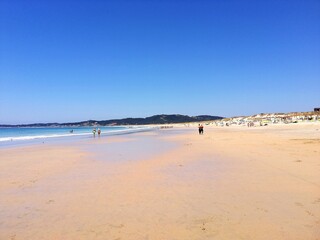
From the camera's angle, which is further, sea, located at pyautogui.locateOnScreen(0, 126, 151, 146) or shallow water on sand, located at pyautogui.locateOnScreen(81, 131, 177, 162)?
sea, located at pyautogui.locateOnScreen(0, 126, 151, 146)

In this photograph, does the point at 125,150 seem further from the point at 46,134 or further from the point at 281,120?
the point at 281,120

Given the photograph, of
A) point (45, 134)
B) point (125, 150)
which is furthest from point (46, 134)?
point (125, 150)

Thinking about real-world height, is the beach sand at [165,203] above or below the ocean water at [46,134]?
below

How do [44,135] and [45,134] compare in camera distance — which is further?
[45,134]

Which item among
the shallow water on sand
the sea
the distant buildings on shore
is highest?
the distant buildings on shore

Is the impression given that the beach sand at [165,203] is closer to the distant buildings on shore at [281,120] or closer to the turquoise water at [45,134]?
the turquoise water at [45,134]

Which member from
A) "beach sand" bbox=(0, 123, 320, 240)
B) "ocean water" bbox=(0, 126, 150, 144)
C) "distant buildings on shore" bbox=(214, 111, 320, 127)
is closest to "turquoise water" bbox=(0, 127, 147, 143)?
"ocean water" bbox=(0, 126, 150, 144)

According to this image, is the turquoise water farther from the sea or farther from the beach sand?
the beach sand

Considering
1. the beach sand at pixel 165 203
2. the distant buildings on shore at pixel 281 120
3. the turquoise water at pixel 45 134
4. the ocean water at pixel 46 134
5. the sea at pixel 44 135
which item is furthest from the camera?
the distant buildings on shore at pixel 281 120

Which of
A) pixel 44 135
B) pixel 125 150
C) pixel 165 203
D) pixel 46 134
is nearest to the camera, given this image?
pixel 165 203

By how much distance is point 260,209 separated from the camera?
5.64 metres

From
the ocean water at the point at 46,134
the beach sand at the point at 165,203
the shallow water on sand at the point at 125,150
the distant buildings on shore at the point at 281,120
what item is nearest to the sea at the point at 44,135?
the ocean water at the point at 46,134

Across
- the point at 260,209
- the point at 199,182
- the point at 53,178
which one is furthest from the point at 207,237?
the point at 53,178

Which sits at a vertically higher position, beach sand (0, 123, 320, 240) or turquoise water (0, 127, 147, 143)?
turquoise water (0, 127, 147, 143)
